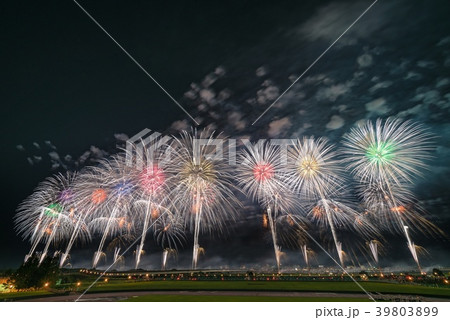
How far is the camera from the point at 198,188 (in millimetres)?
36438

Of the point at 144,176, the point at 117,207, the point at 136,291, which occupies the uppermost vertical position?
the point at 144,176

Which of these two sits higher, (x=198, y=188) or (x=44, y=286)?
(x=198, y=188)

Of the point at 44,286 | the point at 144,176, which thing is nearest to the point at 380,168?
the point at 144,176

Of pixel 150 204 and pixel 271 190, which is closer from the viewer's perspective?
pixel 271 190

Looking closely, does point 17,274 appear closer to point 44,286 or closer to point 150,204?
point 44,286

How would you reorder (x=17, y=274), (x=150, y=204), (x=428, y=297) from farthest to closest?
1. (x=17, y=274)
2. (x=150, y=204)
3. (x=428, y=297)

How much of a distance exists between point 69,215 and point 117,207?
61.1 feet

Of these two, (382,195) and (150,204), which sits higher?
(382,195)

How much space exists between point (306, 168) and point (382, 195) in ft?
70.4
